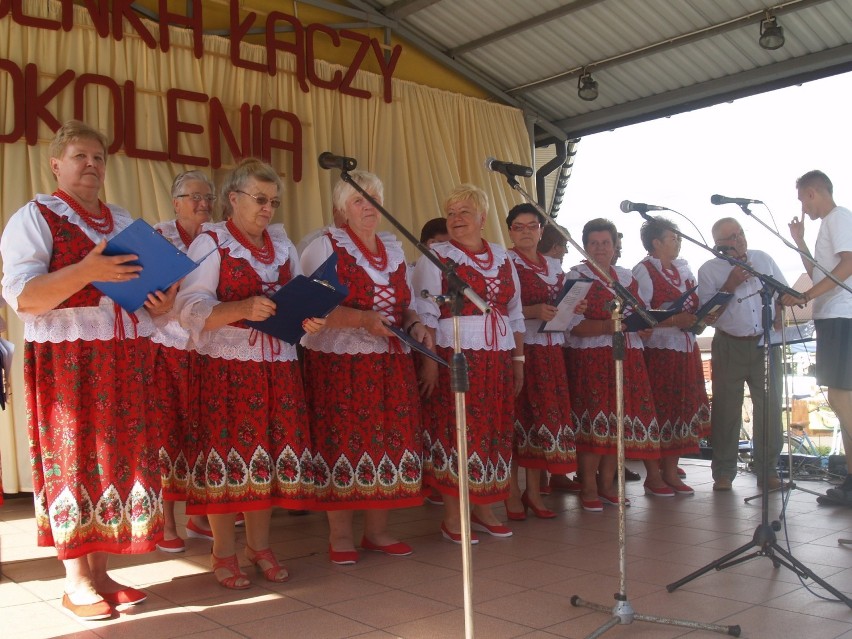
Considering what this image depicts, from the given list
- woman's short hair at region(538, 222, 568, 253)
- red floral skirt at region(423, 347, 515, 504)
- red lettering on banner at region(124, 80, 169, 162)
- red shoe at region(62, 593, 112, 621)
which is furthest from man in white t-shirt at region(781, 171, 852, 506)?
red lettering on banner at region(124, 80, 169, 162)

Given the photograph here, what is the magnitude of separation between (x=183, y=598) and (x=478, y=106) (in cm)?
549

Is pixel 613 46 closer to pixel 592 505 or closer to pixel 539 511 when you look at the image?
pixel 592 505

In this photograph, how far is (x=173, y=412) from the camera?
11.7 feet

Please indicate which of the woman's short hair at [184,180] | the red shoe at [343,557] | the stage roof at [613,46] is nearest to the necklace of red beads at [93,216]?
the woman's short hair at [184,180]

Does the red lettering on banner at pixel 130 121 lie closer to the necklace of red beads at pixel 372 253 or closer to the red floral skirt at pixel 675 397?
the necklace of red beads at pixel 372 253

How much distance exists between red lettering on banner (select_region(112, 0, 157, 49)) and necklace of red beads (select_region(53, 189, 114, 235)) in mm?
2914

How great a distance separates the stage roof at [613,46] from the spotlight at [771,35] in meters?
0.10

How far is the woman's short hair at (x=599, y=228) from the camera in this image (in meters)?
5.05

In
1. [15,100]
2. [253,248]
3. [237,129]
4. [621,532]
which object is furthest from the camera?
[237,129]

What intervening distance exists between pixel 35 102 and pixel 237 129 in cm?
141

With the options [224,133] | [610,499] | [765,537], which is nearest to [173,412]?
[765,537]

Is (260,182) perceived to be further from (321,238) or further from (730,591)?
(730,591)

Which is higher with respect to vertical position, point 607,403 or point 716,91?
point 716,91

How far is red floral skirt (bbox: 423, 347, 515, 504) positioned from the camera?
4.02 meters
